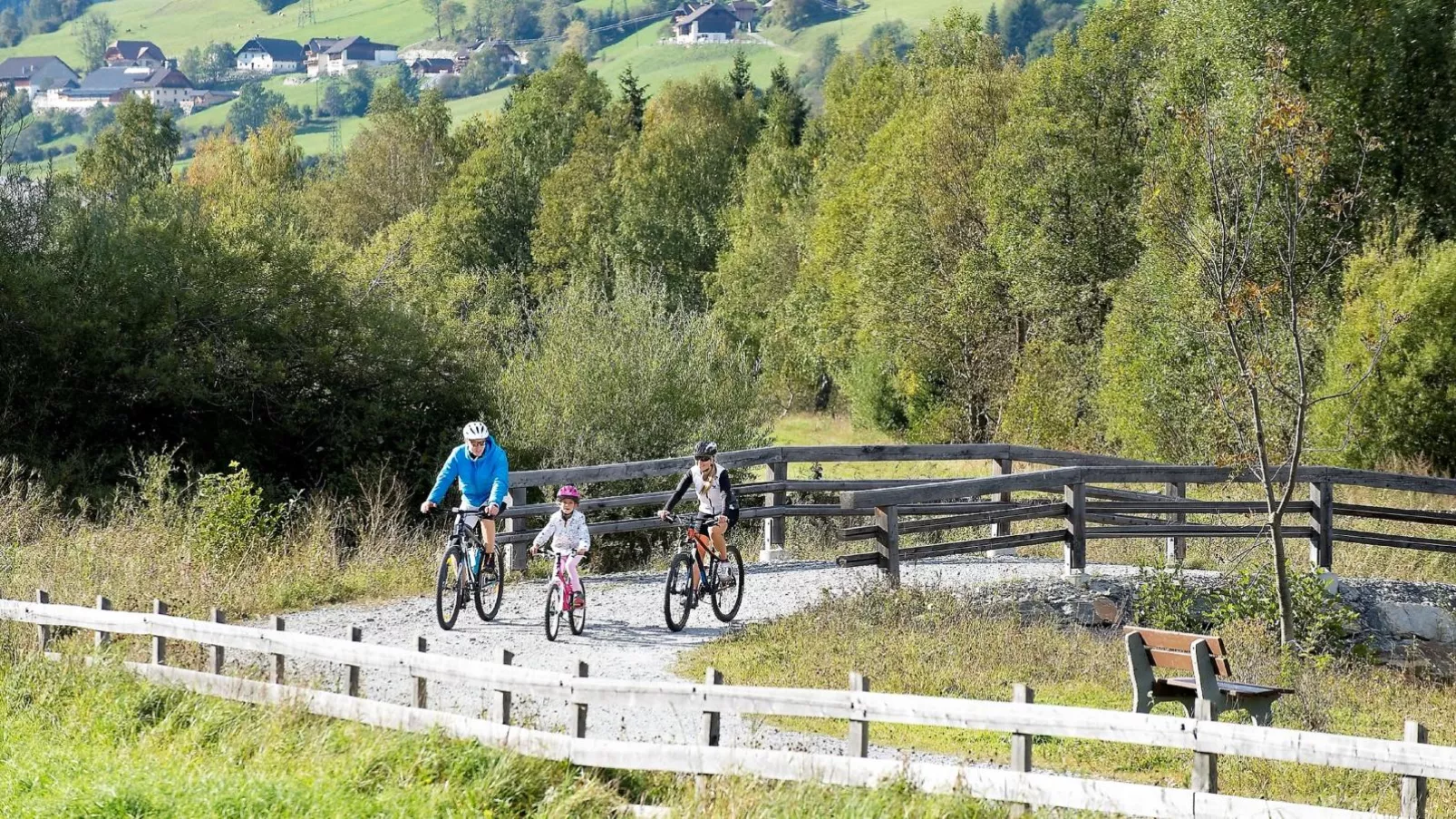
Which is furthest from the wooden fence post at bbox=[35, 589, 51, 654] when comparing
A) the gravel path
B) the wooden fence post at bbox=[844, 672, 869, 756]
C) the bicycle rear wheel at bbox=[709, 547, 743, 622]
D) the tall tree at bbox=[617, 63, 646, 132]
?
the tall tree at bbox=[617, 63, 646, 132]

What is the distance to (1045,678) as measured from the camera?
12430 millimetres

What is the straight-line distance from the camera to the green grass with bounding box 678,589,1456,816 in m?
9.67

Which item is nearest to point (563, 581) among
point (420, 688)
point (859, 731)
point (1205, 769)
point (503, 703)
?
point (420, 688)

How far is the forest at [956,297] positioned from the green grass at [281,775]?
295 inches

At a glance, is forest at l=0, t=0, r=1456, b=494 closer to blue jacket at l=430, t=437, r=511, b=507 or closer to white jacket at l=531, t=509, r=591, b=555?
white jacket at l=531, t=509, r=591, b=555

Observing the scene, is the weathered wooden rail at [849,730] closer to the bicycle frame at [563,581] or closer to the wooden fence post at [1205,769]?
the wooden fence post at [1205,769]

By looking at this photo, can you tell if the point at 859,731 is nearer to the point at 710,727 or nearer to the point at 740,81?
the point at 710,727

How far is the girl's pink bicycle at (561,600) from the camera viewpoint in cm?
1323

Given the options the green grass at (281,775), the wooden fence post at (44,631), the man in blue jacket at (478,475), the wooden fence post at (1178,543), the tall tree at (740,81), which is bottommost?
the wooden fence post at (1178,543)

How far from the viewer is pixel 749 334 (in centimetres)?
6097

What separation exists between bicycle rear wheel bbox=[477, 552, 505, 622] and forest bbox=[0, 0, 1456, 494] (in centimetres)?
666

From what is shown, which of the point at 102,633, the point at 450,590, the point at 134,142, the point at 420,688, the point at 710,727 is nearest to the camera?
the point at 710,727

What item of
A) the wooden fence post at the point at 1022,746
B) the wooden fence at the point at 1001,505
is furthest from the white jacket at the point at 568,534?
the wooden fence post at the point at 1022,746

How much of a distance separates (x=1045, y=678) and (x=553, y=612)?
A: 162 inches
